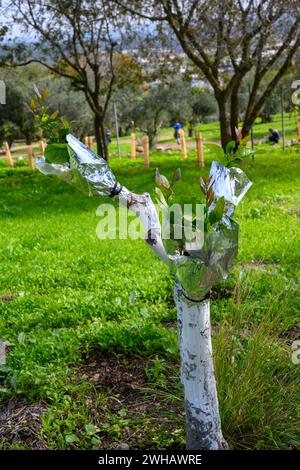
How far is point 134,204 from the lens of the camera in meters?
2.60

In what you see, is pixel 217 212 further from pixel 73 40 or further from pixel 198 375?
pixel 73 40

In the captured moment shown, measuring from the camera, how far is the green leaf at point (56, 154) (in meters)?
2.57

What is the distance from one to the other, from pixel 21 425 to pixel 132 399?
672 mm

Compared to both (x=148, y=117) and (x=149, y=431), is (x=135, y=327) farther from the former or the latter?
(x=148, y=117)

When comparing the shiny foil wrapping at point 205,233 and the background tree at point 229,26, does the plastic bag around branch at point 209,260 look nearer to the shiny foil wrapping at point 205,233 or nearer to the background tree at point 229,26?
the shiny foil wrapping at point 205,233

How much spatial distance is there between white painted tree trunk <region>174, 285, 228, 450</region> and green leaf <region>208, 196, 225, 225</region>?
366 millimetres

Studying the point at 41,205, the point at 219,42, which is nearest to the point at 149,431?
the point at 41,205

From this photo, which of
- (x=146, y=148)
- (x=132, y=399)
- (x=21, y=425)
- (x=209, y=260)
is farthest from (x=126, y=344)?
(x=146, y=148)

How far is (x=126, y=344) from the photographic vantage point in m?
4.18

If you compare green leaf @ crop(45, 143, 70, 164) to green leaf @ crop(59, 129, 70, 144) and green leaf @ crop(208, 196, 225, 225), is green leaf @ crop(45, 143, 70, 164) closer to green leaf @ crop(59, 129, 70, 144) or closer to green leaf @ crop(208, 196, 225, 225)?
green leaf @ crop(59, 129, 70, 144)

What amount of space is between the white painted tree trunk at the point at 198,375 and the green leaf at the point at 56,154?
75 centimetres

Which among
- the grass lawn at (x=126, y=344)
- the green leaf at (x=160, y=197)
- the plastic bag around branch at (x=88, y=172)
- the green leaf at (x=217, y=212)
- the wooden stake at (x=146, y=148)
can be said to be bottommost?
the grass lawn at (x=126, y=344)

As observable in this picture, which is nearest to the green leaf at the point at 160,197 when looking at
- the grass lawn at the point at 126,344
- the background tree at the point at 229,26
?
the grass lawn at the point at 126,344

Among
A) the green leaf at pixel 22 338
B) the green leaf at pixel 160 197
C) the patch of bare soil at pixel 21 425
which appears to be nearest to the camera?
the green leaf at pixel 160 197
